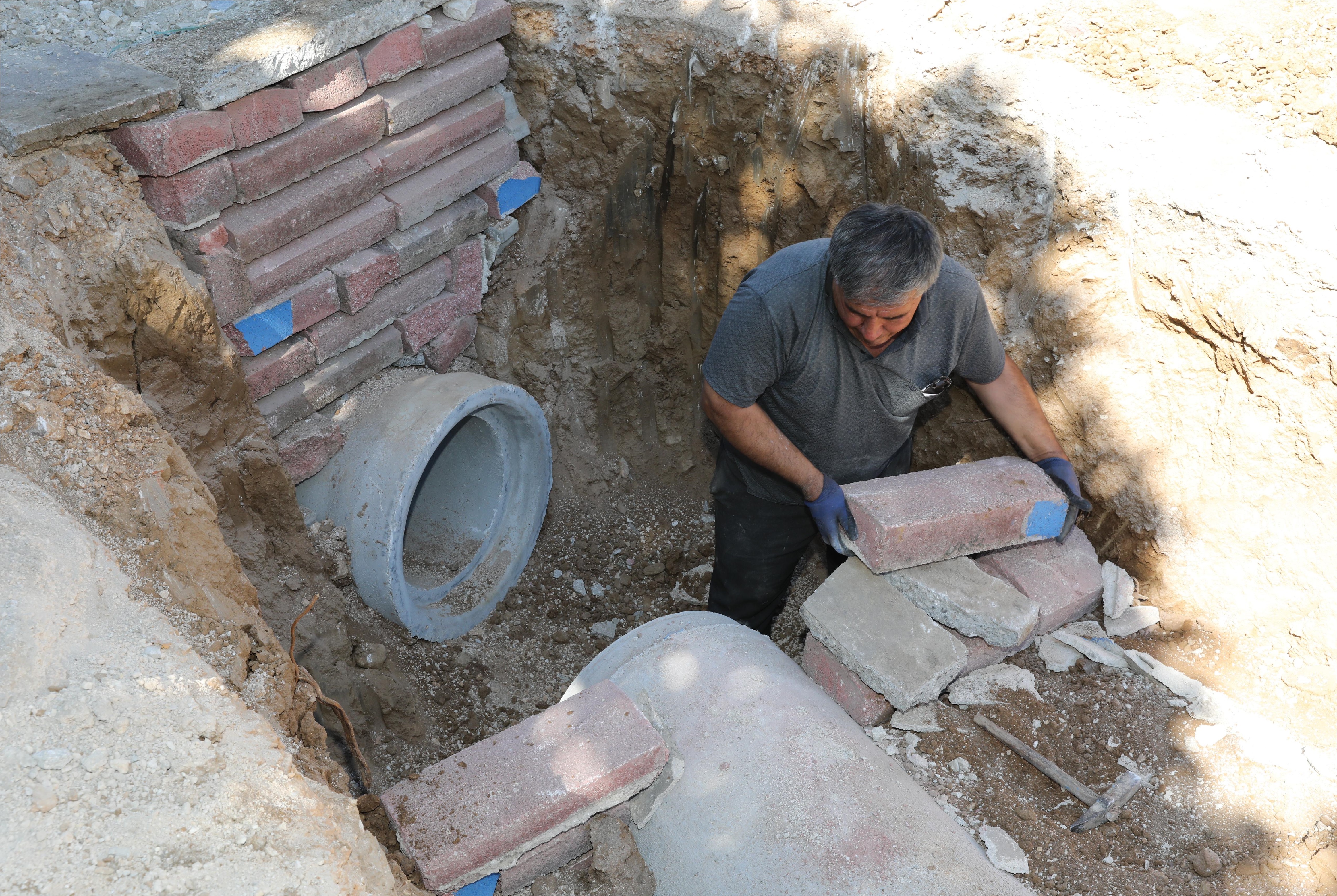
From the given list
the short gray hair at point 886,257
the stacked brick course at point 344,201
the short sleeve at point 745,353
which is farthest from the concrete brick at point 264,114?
the short gray hair at point 886,257

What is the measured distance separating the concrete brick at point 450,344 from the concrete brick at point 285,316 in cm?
60

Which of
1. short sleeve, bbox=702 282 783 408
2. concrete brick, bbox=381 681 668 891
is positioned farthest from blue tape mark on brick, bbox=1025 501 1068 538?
concrete brick, bbox=381 681 668 891

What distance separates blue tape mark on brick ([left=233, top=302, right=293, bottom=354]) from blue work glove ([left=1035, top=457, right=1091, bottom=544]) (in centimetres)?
254

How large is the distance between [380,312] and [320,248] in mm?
419

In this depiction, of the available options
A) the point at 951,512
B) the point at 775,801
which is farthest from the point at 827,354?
the point at 775,801

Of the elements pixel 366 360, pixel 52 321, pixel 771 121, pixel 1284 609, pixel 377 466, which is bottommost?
pixel 1284 609

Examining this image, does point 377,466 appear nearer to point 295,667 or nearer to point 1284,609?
point 295,667

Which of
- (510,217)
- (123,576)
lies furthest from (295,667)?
(510,217)

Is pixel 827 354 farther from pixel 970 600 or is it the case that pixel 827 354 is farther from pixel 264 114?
pixel 264 114

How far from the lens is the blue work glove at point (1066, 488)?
2898 mm

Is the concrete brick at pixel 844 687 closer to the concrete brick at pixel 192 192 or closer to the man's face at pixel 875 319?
the man's face at pixel 875 319

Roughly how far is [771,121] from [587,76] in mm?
791

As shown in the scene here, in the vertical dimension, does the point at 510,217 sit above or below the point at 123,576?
below

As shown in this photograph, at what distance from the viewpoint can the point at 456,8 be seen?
3.54m
